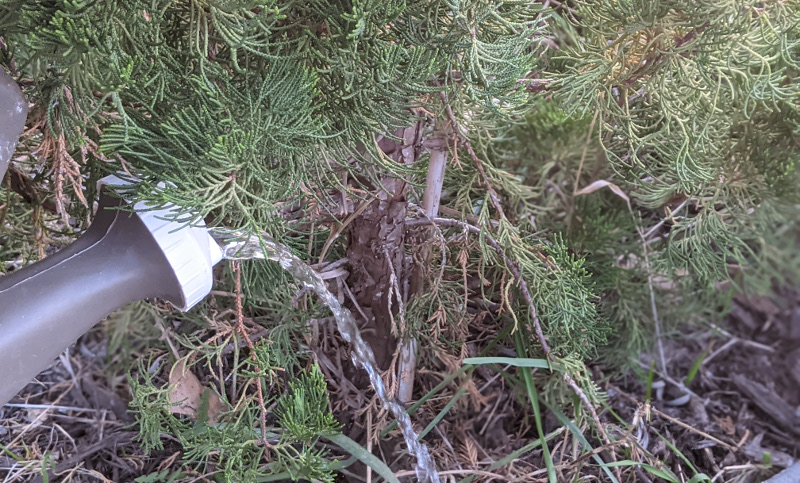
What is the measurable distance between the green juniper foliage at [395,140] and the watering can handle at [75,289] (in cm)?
6

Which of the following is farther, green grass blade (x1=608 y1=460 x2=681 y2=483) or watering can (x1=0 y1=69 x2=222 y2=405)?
green grass blade (x1=608 y1=460 x2=681 y2=483)

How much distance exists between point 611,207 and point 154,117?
85 cm

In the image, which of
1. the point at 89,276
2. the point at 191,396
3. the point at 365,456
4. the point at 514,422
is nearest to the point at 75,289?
the point at 89,276

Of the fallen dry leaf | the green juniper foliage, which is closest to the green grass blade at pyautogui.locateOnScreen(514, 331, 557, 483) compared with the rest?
the green juniper foliage

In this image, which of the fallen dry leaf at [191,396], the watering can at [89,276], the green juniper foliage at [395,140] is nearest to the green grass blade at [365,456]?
the green juniper foliage at [395,140]

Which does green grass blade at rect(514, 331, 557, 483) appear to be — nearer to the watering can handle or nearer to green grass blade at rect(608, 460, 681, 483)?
green grass blade at rect(608, 460, 681, 483)

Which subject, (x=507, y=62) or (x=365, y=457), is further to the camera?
(x=365, y=457)

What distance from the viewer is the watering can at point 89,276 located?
0.55 metres

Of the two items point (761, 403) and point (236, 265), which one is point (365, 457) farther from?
point (761, 403)

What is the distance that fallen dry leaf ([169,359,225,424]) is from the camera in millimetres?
842

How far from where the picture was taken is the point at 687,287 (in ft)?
3.96

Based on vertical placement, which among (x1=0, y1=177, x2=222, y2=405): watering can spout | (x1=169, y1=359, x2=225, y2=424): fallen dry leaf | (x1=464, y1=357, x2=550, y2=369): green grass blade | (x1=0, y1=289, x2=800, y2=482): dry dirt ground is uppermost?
(x1=0, y1=177, x2=222, y2=405): watering can spout

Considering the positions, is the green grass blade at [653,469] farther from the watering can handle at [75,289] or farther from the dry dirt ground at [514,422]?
the watering can handle at [75,289]

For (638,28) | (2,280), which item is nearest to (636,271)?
(638,28)
